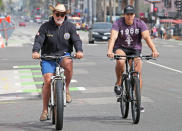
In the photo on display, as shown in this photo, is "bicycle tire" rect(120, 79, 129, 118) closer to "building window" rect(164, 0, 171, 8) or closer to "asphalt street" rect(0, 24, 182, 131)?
"asphalt street" rect(0, 24, 182, 131)

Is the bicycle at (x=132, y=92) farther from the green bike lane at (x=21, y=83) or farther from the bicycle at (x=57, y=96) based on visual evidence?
the green bike lane at (x=21, y=83)

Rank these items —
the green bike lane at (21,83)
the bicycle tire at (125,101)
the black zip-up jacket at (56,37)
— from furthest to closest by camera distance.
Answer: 1. the green bike lane at (21,83)
2. the bicycle tire at (125,101)
3. the black zip-up jacket at (56,37)

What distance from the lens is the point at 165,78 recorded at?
1533 centimetres

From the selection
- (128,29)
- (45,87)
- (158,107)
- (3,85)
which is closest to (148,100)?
(158,107)

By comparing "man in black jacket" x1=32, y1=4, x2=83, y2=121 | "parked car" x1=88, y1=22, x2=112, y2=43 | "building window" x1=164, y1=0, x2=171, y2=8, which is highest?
"man in black jacket" x1=32, y1=4, x2=83, y2=121

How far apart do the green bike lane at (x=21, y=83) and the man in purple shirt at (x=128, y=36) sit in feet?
11.7

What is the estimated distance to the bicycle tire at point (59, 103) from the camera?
7.15 metres

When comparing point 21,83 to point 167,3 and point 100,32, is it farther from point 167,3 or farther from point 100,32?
point 167,3

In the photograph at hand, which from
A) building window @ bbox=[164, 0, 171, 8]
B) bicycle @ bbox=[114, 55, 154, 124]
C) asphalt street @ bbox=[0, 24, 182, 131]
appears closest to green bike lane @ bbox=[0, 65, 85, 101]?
asphalt street @ bbox=[0, 24, 182, 131]

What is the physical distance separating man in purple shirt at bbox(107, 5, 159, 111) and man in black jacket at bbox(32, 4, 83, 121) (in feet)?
2.19

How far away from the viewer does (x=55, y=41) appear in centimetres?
790

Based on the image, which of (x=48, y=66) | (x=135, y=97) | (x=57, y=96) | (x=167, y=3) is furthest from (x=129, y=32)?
(x=167, y=3)

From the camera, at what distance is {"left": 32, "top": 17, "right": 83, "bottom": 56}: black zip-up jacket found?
7.86 m

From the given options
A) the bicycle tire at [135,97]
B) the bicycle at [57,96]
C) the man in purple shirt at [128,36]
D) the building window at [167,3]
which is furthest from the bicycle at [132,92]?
the building window at [167,3]
